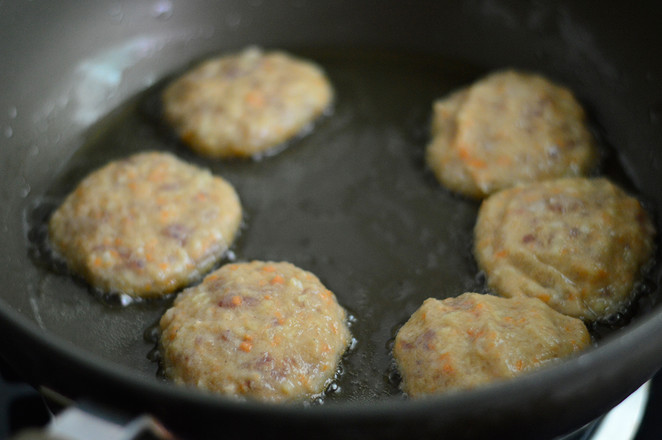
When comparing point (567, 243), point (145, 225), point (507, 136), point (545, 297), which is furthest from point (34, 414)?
point (507, 136)

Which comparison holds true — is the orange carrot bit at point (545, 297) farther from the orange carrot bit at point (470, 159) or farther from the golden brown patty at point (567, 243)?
the orange carrot bit at point (470, 159)

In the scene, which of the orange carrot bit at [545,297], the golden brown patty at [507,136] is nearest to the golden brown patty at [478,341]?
the orange carrot bit at [545,297]

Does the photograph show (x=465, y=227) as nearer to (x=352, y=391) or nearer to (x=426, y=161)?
(x=426, y=161)

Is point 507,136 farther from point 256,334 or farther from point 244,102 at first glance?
point 256,334

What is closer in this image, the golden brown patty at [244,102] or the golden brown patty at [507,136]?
the golden brown patty at [507,136]

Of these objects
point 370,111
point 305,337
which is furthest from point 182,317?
point 370,111

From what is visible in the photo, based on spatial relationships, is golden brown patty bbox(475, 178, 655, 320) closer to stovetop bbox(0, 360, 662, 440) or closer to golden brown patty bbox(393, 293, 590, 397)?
golden brown patty bbox(393, 293, 590, 397)

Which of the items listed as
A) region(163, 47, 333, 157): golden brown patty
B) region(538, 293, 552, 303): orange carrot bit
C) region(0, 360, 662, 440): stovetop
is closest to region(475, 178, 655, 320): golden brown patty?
region(538, 293, 552, 303): orange carrot bit
